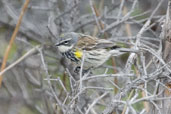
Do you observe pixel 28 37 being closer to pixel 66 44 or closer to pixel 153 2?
pixel 66 44

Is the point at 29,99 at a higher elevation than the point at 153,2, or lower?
lower

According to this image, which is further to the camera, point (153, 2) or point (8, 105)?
point (8, 105)

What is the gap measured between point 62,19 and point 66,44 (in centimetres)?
34

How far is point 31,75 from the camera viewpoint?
5941 millimetres

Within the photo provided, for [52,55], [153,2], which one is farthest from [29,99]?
[153,2]

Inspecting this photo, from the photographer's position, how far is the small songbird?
4914 mm

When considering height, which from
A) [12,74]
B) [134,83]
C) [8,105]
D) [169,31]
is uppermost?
[169,31]

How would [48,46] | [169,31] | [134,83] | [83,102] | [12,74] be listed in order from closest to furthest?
1. [134,83]
2. [169,31]
3. [83,102]
4. [48,46]
5. [12,74]

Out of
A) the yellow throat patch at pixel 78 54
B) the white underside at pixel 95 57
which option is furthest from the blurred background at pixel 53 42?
the yellow throat patch at pixel 78 54

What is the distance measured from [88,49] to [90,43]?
11 centimetres

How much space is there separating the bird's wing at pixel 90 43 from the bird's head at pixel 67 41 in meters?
0.11

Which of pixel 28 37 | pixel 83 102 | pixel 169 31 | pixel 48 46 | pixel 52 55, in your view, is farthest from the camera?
pixel 28 37

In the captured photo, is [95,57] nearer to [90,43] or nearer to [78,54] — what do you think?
[90,43]

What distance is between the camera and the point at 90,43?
17.4ft
